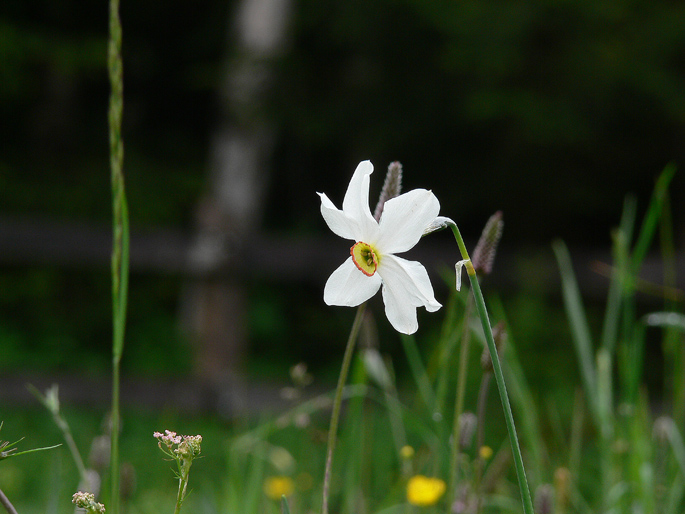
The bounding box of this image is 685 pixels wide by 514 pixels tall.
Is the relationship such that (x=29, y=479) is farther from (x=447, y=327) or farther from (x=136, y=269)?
(x=447, y=327)

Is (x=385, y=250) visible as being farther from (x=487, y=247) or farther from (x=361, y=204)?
(x=487, y=247)

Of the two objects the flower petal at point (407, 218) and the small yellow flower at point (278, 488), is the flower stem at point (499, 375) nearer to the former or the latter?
the flower petal at point (407, 218)

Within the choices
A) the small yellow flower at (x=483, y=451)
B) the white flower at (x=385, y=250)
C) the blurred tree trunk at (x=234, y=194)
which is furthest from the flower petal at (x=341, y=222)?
the blurred tree trunk at (x=234, y=194)

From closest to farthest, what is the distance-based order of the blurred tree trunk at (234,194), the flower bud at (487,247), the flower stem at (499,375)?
the flower stem at (499,375)
the flower bud at (487,247)
the blurred tree trunk at (234,194)

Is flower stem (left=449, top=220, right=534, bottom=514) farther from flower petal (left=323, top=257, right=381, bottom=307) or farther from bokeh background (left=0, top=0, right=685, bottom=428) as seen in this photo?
bokeh background (left=0, top=0, right=685, bottom=428)

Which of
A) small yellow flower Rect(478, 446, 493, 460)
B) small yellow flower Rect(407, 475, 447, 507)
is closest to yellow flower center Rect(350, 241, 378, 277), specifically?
small yellow flower Rect(478, 446, 493, 460)

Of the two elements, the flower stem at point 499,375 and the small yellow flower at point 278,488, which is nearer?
the flower stem at point 499,375

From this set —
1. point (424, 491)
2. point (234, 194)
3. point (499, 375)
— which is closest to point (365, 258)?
point (499, 375)

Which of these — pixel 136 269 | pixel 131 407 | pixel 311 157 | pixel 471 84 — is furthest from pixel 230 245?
pixel 311 157
